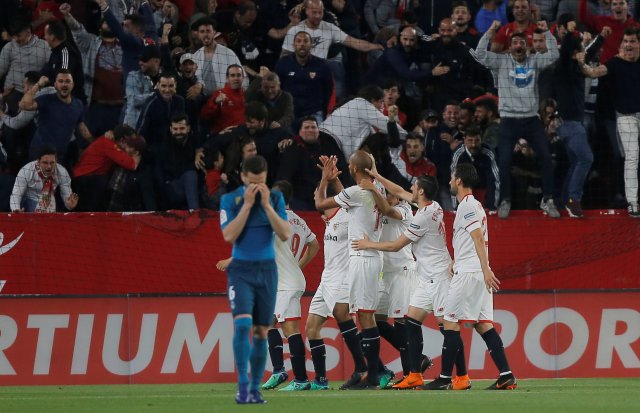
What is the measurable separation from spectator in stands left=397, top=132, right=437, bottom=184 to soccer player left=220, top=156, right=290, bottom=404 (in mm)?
6159

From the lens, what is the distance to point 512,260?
50.8ft

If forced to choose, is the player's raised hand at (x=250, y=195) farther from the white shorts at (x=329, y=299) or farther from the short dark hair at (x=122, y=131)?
the short dark hair at (x=122, y=131)

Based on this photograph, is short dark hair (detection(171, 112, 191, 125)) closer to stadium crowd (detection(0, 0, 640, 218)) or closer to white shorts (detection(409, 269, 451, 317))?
stadium crowd (detection(0, 0, 640, 218))

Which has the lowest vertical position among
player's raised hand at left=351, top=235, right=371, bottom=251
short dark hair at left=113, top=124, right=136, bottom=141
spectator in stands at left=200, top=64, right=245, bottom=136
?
player's raised hand at left=351, top=235, right=371, bottom=251

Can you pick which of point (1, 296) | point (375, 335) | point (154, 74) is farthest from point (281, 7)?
point (375, 335)

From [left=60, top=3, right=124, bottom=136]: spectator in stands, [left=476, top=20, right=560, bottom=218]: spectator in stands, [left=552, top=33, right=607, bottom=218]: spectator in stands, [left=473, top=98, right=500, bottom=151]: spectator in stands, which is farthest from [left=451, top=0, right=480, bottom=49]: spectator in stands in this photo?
[left=60, top=3, right=124, bottom=136]: spectator in stands

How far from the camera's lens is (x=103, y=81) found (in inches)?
663

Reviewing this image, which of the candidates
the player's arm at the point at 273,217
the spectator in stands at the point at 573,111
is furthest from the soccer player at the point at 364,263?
the spectator in stands at the point at 573,111

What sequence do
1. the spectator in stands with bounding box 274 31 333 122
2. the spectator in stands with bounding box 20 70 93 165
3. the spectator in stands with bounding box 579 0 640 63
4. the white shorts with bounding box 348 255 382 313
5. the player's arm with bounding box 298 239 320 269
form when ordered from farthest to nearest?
the spectator in stands with bounding box 579 0 640 63, the spectator in stands with bounding box 274 31 333 122, the spectator in stands with bounding box 20 70 93 165, the player's arm with bounding box 298 239 320 269, the white shorts with bounding box 348 255 382 313

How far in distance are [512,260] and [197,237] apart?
4078 millimetres

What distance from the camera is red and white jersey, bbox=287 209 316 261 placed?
512 inches

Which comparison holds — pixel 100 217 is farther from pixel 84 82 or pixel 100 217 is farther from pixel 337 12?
pixel 337 12

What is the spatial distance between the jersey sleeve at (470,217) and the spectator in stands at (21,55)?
7.75m

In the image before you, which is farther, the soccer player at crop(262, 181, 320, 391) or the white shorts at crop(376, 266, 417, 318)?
the white shorts at crop(376, 266, 417, 318)
